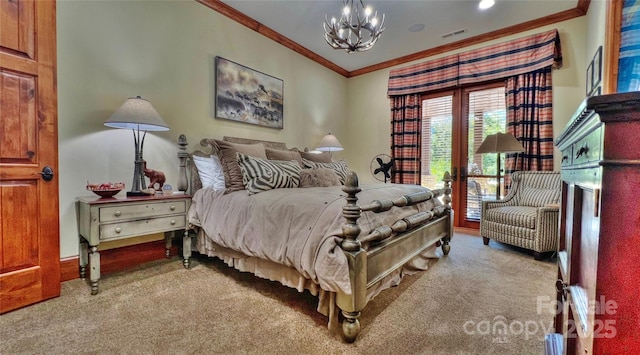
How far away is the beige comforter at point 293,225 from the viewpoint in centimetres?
151

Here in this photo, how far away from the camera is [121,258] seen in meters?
2.47

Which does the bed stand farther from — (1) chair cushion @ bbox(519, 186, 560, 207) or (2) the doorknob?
(1) chair cushion @ bbox(519, 186, 560, 207)

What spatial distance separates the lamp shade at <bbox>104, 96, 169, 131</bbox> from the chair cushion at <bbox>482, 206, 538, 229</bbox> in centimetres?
352

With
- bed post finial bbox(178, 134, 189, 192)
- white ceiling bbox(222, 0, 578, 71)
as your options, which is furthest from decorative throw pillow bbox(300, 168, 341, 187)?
white ceiling bbox(222, 0, 578, 71)

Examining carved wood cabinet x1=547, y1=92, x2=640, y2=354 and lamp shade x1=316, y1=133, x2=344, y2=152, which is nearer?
carved wood cabinet x1=547, y1=92, x2=640, y2=354

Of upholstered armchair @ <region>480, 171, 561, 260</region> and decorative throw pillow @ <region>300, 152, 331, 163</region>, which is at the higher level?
decorative throw pillow @ <region>300, 152, 331, 163</region>

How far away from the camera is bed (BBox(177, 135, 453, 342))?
1.48 m

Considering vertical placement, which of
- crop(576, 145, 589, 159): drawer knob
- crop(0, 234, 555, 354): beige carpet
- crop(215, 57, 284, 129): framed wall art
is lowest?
crop(0, 234, 555, 354): beige carpet

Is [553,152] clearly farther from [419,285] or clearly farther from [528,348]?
[528,348]

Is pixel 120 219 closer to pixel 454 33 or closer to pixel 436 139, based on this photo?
pixel 436 139

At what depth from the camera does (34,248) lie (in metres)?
1.84

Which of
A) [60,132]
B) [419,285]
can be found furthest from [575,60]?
[60,132]

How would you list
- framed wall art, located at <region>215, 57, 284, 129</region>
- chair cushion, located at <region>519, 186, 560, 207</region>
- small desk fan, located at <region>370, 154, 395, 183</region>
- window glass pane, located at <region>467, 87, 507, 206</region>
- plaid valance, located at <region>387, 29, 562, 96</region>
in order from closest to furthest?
chair cushion, located at <region>519, 186, 560, 207</region> < framed wall art, located at <region>215, 57, 284, 129</region> < plaid valance, located at <region>387, 29, 562, 96</region> < window glass pane, located at <region>467, 87, 507, 206</region> < small desk fan, located at <region>370, 154, 395, 183</region>

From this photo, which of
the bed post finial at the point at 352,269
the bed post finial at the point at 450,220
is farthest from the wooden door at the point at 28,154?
the bed post finial at the point at 450,220
